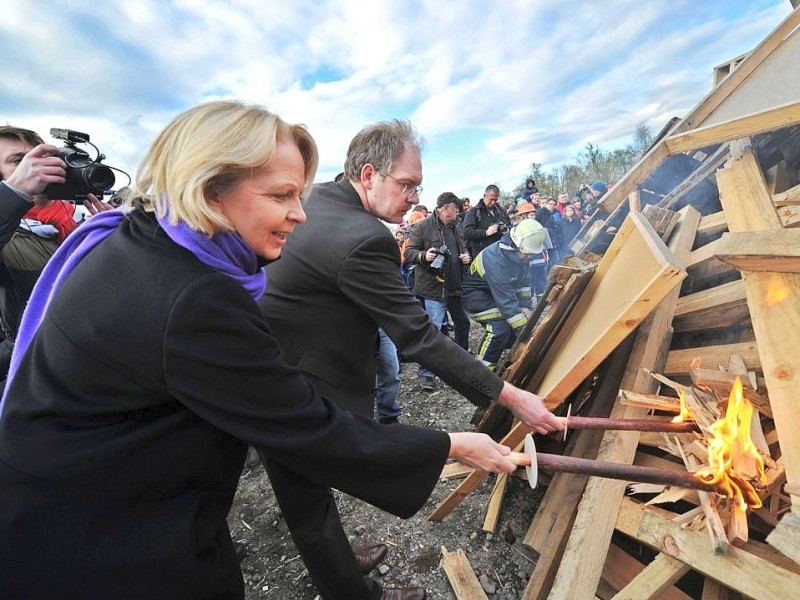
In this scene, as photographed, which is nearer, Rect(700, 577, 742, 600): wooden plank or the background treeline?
Rect(700, 577, 742, 600): wooden plank

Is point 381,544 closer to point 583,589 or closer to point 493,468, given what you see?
point 583,589

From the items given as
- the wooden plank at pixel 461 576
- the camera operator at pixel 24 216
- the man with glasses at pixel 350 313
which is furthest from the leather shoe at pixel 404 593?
the camera operator at pixel 24 216

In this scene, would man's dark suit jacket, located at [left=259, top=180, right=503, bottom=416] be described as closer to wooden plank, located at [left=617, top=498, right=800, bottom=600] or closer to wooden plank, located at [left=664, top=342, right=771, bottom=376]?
wooden plank, located at [left=617, top=498, right=800, bottom=600]

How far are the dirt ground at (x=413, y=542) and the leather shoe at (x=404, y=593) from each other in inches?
3.8

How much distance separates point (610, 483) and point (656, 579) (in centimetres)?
42

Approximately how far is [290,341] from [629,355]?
1.82 meters

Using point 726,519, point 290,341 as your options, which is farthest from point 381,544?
point 726,519

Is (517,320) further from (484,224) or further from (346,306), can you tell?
(346,306)

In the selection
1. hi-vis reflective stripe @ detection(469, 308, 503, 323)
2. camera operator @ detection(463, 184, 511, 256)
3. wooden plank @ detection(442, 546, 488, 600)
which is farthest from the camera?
camera operator @ detection(463, 184, 511, 256)

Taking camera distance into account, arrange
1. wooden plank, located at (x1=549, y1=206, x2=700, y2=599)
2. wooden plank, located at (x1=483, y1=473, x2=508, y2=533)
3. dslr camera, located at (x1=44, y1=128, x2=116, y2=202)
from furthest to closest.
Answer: wooden plank, located at (x1=483, y1=473, x2=508, y2=533), dslr camera, located at (x1=44, y1=128, x2=116, y2=202), wooden plank, located at (x1=549, y1=206, x2=700, y2=599)

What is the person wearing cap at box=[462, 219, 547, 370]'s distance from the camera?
480 cm

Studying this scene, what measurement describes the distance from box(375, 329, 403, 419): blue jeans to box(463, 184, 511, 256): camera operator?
310 cm

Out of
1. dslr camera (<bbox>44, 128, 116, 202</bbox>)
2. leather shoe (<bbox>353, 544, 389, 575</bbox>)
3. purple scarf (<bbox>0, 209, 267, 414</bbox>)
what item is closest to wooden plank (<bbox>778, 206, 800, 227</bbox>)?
purple scarf (<bbox>0, 209, 267, 414</bbox>)

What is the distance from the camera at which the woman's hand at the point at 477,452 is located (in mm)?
1467
